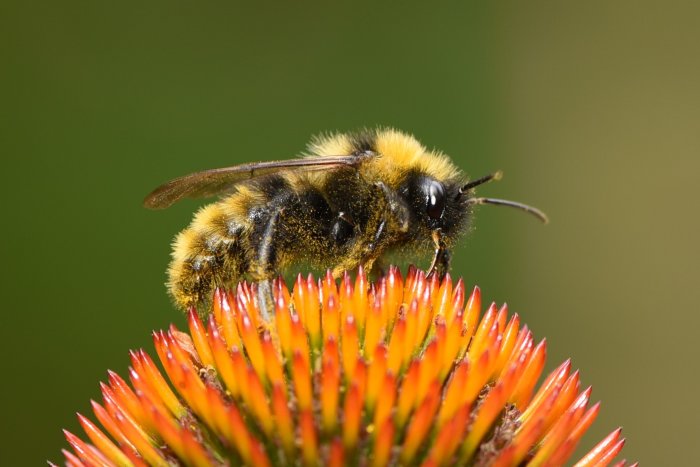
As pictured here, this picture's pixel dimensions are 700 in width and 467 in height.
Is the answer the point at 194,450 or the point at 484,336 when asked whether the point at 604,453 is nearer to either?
the point at 484,336

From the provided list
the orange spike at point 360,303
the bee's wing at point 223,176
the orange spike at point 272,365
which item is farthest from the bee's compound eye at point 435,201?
the orange spike at point 272,365

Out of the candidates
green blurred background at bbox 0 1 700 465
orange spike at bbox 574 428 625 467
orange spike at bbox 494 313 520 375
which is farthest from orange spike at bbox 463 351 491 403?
green blurred background at bbox 0 1 700 465

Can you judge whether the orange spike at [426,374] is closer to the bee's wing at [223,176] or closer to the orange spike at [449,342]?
the orange spike at [449,342]

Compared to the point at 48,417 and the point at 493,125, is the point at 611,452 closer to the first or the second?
the point at 48,417

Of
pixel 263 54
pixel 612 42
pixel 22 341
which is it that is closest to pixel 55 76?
pixel 263 54

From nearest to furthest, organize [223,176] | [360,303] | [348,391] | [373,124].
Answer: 1. [348,391]
2. [360,303]
3. [223,176]
4. [373,124]

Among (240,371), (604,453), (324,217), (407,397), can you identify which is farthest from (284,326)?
(604,453)

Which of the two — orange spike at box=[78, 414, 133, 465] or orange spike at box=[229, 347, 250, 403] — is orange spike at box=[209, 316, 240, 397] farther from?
orange spike at box=[78, 414, 133, 465]
